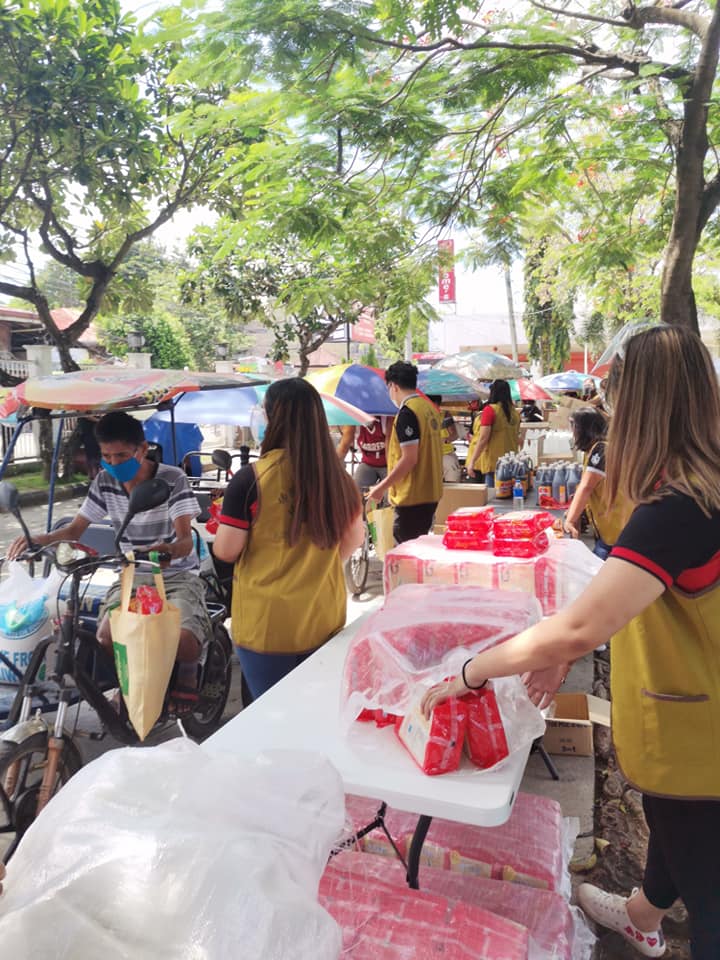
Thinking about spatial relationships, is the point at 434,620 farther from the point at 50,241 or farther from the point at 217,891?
the point at 50,241

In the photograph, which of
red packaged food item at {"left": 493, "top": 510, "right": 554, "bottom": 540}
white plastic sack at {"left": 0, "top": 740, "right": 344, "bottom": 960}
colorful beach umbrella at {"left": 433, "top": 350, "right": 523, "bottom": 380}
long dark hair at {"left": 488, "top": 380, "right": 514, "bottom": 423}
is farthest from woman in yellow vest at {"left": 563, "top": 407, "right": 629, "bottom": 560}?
colorful beach umbrella at {"left": 433, "top": 350, "right": 523, "bottom": 380}

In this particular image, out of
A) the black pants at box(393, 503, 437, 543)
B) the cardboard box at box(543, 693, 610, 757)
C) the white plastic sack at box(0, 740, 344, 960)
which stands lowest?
the cardboard box at box(543, 693, 610, 757)

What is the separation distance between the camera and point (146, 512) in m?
3.40

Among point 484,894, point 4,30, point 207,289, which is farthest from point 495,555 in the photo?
point 207,289

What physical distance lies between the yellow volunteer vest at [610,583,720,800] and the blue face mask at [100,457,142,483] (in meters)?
2.35

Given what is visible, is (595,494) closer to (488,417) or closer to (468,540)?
(468,540)

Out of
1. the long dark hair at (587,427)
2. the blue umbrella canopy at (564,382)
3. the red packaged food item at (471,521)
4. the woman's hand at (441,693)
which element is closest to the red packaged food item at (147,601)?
the woman's hand at (441,693)

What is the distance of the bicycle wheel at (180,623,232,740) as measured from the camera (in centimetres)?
354

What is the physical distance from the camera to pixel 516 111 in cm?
510

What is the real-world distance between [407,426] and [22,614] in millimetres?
2760

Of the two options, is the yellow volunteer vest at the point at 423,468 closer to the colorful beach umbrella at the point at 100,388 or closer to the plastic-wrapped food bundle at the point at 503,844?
the colorful beach umbrella at the point at 100,388

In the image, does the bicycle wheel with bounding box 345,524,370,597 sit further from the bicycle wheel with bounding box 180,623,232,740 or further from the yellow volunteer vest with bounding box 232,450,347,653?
the yellow volunteer vest with bounding box 232,450,347,653

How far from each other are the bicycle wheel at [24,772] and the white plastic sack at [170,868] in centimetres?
163

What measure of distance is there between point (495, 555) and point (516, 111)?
11.5 feet
